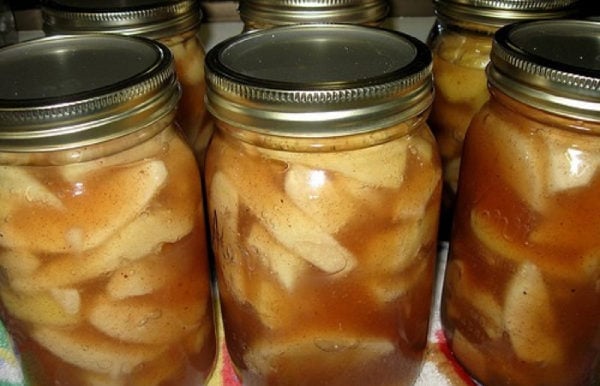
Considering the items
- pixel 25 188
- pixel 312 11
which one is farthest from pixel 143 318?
pixel 312 11

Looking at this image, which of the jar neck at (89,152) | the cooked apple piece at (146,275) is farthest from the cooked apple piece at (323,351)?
the jar neck at (89,152)

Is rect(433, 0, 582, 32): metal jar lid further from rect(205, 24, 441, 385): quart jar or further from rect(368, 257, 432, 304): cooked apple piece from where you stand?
rect(368, 257, 432, 304): cooked apple piece

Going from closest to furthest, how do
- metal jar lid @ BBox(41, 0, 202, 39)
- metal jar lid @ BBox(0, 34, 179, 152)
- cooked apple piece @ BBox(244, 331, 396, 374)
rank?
metal jar lid @ BBox(0, 34, 179, 152) < cooked apple piece @ BBox(244, 331, 396, 374) < metal jar lid @ BBox(41, 0, 202, 39)

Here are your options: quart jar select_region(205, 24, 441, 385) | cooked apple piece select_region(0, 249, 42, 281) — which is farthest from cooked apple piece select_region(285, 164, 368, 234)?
cooked apple piece select_region(0, 249, 42, 281)

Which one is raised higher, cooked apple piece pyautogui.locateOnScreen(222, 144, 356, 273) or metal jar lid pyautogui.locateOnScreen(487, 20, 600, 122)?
metal jar lid pyautogui.locateOnScreen(487, 20, 600, 122)

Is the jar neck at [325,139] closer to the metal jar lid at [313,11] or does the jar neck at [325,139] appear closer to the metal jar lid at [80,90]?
the metal jar lid at [80,90]

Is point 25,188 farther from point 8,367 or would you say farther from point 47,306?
point 8,367

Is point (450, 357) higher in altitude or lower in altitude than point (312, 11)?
lower
